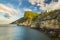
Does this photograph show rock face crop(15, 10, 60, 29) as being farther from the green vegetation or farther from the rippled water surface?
the rippled water surface

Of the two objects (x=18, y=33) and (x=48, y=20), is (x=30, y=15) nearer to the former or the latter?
(x=48, y=20)

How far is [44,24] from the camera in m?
9.04

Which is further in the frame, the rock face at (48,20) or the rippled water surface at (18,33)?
the rock face at (48,20)

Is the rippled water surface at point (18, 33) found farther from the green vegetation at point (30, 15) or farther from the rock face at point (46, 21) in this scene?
the green vegetation at point (30, 15)

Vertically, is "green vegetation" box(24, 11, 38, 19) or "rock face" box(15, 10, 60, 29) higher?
"green vegetation" box(24, 11, 38, 19)

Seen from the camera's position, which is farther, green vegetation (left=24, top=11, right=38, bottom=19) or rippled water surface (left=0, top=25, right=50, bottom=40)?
green vegetation (left=24, top=11, right=38, bottom=19)

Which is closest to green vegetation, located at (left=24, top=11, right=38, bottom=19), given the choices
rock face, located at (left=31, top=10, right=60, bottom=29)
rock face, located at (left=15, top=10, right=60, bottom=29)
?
rock face, located at (left=15, top=10, right=60, bottom=29)

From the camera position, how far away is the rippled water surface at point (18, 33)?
8.13m

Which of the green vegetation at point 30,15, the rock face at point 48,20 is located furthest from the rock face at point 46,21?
the green vegetation at point 30,15

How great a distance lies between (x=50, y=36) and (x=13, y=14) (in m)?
2.32

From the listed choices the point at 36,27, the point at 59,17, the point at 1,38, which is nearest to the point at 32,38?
the point at 36,27

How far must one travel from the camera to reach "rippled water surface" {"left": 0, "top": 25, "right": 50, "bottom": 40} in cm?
813

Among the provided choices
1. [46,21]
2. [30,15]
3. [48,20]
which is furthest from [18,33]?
[48,20]

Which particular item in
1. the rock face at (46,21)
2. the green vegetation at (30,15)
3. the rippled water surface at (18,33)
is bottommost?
the rippled water surface at (18,33)
